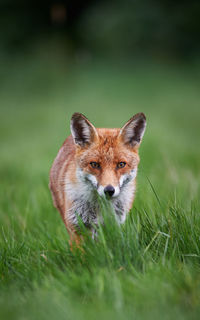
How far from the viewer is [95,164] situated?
4199mm

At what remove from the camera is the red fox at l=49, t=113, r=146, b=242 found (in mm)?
4188

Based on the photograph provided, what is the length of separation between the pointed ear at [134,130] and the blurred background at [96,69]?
693cm

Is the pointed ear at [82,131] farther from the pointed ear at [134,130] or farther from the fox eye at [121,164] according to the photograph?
the fox eye at [121,164]

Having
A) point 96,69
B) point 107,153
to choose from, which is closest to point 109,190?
point 107,153

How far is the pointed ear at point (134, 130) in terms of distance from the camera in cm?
441

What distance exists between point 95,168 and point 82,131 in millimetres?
565

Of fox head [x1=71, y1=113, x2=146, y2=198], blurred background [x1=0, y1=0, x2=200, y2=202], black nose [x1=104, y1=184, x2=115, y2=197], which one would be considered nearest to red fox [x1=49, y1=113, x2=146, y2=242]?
fox head [x1=71, y1=113, x2=146, y2=198]

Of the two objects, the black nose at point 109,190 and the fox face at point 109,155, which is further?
the fox face at point 109,155

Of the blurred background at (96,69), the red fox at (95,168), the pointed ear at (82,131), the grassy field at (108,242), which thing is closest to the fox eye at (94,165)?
the red fox at (95,168)

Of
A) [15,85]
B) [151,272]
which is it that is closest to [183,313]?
[151,272]

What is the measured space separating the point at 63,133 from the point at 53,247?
10789mm

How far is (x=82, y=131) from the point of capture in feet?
14.8

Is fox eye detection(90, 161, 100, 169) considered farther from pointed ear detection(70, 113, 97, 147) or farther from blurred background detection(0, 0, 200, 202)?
blurred background detection(0, 0, 200, 202)

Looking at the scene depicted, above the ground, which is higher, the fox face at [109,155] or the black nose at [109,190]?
the fox face at [109,155]
